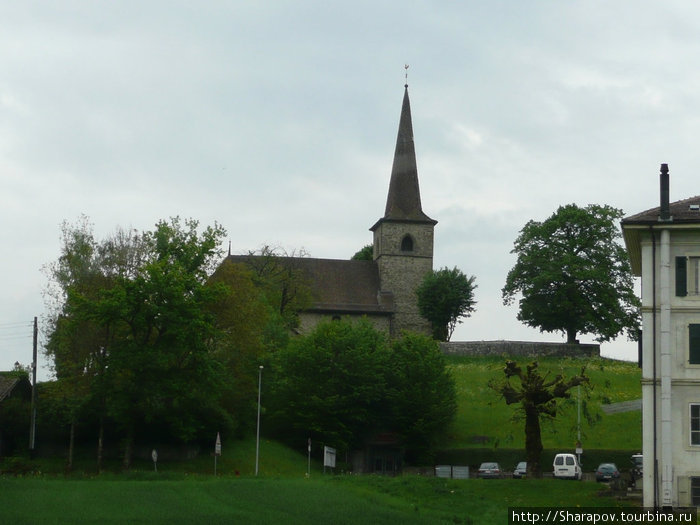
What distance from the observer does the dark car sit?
5681 cm

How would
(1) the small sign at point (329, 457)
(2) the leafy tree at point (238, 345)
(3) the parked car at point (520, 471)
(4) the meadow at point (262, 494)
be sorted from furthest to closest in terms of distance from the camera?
(2) the leafy tree at point (238, 345)
(1) the small sign at point (329, 457)
(3) the parked car at point (520, 471)
(4) the meadow at point (262, 494)

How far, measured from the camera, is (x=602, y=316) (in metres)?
97.6

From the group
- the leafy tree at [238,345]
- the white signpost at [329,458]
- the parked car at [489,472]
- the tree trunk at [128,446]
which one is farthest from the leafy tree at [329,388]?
the tree trunk at [128,446]

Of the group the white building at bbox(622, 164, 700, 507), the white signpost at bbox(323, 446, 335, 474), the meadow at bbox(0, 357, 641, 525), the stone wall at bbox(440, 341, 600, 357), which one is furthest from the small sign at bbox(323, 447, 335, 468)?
the stone wall at bbox(440, 341, 600, 357)

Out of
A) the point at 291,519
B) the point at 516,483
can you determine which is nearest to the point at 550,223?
the point at 516,483

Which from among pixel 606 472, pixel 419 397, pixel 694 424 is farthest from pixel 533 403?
pixel 419 397

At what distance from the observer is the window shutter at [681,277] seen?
131 feet

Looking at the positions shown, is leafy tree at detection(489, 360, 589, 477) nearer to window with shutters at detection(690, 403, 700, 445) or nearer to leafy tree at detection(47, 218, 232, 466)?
window with shutters at detection(690, 403, 700, 445)

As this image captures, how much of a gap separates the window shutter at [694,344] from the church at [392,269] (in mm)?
72552

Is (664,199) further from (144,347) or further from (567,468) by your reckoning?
(144,347)

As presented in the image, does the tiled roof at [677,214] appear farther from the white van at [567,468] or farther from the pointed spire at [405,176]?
the pointed spire at [405,176]

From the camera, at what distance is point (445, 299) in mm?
108312

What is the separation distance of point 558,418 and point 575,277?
22.8 metres

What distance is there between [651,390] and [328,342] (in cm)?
3729
